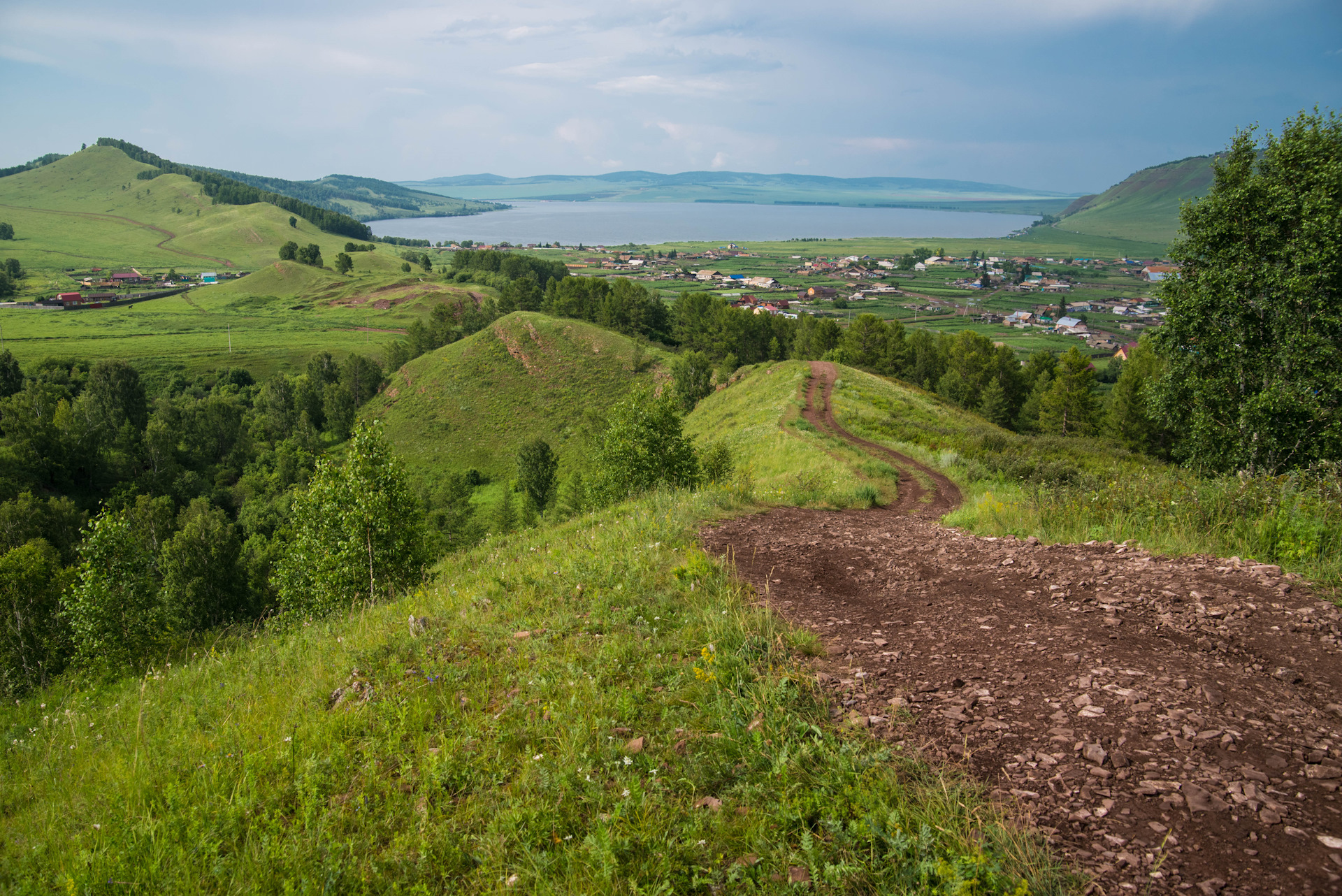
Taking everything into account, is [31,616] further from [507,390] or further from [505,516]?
[507,390]

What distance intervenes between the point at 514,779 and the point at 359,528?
1411cm

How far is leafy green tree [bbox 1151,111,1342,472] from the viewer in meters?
15.7

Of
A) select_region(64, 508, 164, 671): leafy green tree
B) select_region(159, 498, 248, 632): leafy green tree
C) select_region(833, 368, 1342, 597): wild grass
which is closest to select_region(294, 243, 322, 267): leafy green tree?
select_region(159, 498, 248, 632): leafy green tree

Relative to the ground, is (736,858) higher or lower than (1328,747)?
lower

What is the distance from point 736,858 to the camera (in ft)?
13.1

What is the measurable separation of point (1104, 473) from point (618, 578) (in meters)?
21.4

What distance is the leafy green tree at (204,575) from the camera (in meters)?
35.6

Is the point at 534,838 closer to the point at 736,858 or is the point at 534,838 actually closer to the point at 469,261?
the point at 736,858

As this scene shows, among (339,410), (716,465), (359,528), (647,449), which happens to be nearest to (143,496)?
(339,410)

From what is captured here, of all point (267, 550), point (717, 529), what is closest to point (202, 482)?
point (267, 550)

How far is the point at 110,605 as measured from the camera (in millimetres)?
18984

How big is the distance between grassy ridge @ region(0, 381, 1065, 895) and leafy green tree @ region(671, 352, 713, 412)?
58.9 meters

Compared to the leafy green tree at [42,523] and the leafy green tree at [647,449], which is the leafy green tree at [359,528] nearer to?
the leafy green tree at [647,449]

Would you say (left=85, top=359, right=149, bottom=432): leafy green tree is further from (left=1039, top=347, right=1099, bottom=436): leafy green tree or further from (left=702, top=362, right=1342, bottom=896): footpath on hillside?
(left=1039, top=347, right=1099, bottom=436): leafy green tree
